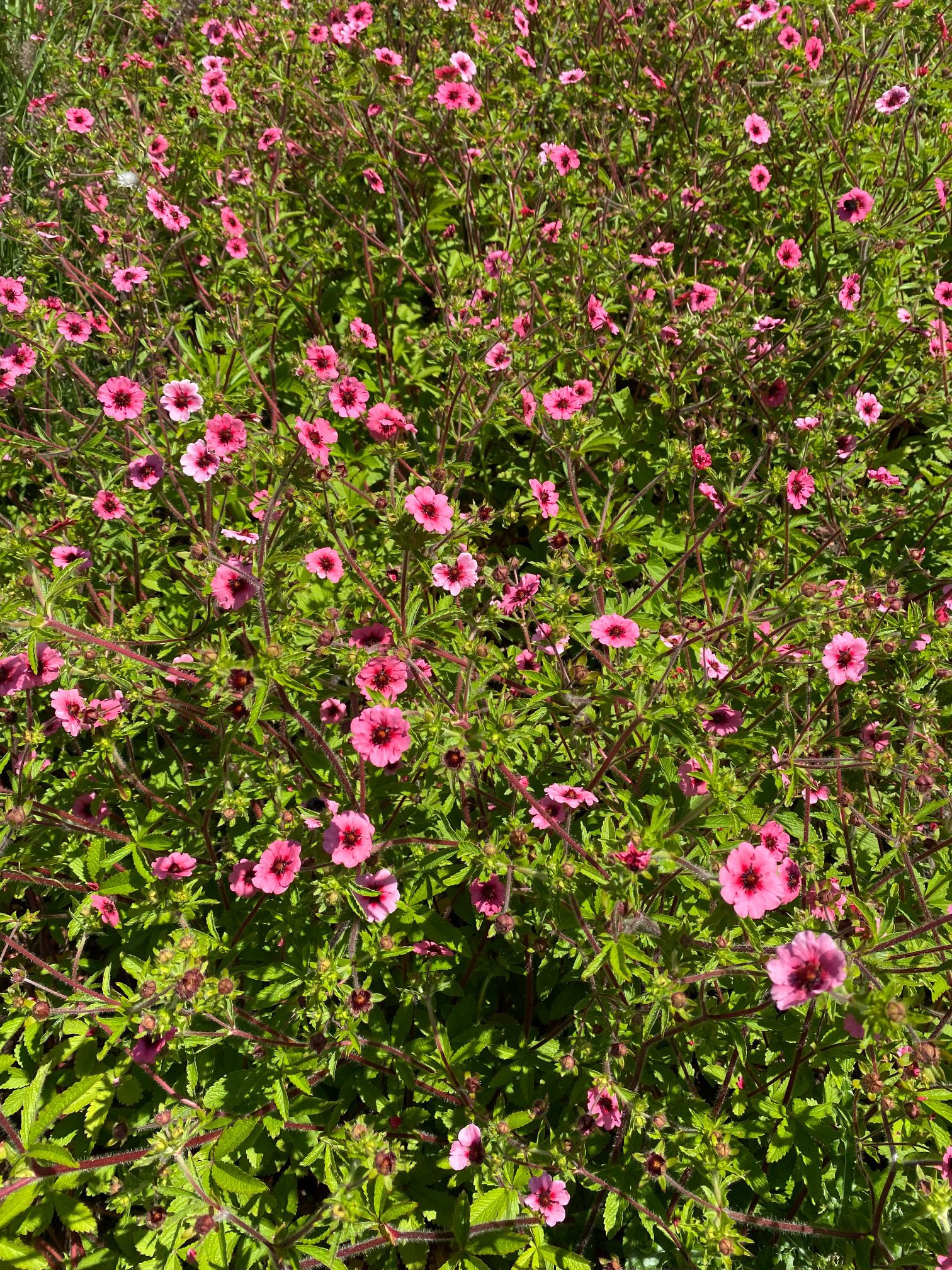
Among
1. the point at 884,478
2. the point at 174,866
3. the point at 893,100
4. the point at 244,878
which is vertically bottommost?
the point at 174,866

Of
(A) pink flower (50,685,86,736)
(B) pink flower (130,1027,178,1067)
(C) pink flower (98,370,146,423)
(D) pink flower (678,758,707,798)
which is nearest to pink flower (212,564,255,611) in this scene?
(A) pink flower (50,685,86,736)

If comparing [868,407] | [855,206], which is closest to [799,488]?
[868,407]

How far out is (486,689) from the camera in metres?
3.61

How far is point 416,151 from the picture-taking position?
5.60 m

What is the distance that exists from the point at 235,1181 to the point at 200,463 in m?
2.93

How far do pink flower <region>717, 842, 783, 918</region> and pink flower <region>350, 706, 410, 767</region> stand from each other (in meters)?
1.18

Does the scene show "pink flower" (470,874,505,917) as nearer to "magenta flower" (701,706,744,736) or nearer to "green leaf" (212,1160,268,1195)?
"magenta flower" (701,706,744,736)

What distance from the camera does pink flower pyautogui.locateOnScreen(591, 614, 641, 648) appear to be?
3443 millimetres

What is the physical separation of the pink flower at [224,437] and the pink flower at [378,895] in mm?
1953

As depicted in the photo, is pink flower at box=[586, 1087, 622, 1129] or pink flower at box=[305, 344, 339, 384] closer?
pink flower at box=[586, 1087, 622, 1129]

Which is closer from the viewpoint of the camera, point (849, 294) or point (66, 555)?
point (66, 555)

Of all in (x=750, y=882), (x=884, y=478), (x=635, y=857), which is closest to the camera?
(x=750, y=882)

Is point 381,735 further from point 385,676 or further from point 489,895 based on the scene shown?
point 489,895

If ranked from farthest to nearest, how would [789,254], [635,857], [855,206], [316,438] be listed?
1. [789,254]
2. [855,206]
3. [316,438]
4. [635,857]
